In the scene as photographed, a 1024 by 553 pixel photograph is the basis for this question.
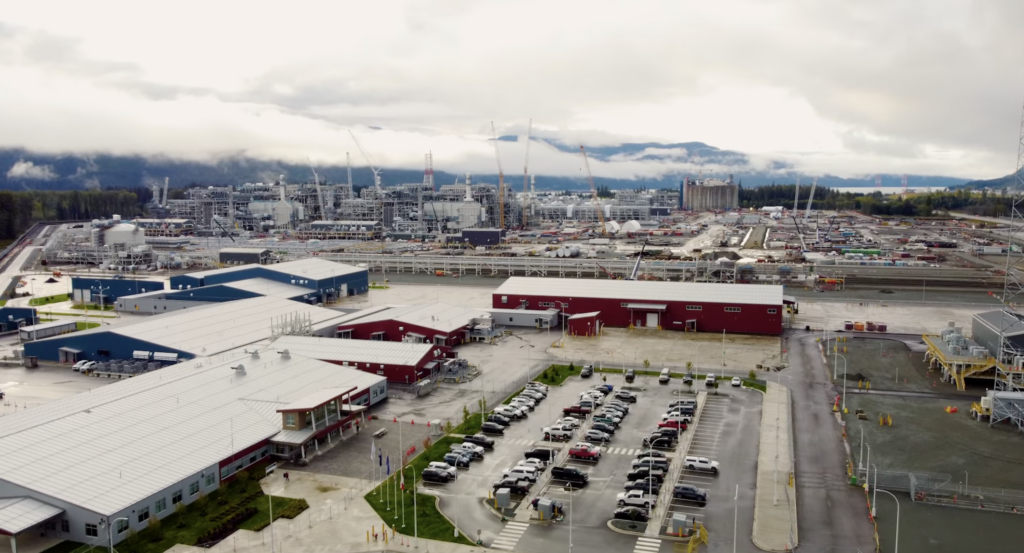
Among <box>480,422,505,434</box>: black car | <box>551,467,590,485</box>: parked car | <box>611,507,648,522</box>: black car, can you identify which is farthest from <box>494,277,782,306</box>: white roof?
<box>611,507,648,522</box>: black car

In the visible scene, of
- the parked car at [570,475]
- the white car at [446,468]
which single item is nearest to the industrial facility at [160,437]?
the white car at [446,468]

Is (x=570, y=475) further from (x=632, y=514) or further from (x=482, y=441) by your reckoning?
(x=482, y=441)

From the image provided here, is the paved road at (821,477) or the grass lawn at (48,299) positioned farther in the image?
the grass lawn at (48,299)

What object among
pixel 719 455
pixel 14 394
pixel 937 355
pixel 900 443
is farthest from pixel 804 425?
pixel 14 394

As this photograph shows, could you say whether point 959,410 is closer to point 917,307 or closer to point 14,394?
point 917,307

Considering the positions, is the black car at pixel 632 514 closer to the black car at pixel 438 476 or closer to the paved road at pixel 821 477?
the paved road at pixel 821 477

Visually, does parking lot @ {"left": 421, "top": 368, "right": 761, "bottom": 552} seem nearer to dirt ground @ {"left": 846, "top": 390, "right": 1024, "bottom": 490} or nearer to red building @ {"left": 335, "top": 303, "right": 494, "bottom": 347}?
dirt ground @ {"left": 846, "top": 390, "right": 1024, "bottom": 490}

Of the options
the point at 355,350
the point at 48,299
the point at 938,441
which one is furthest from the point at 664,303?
the point at 48,299
